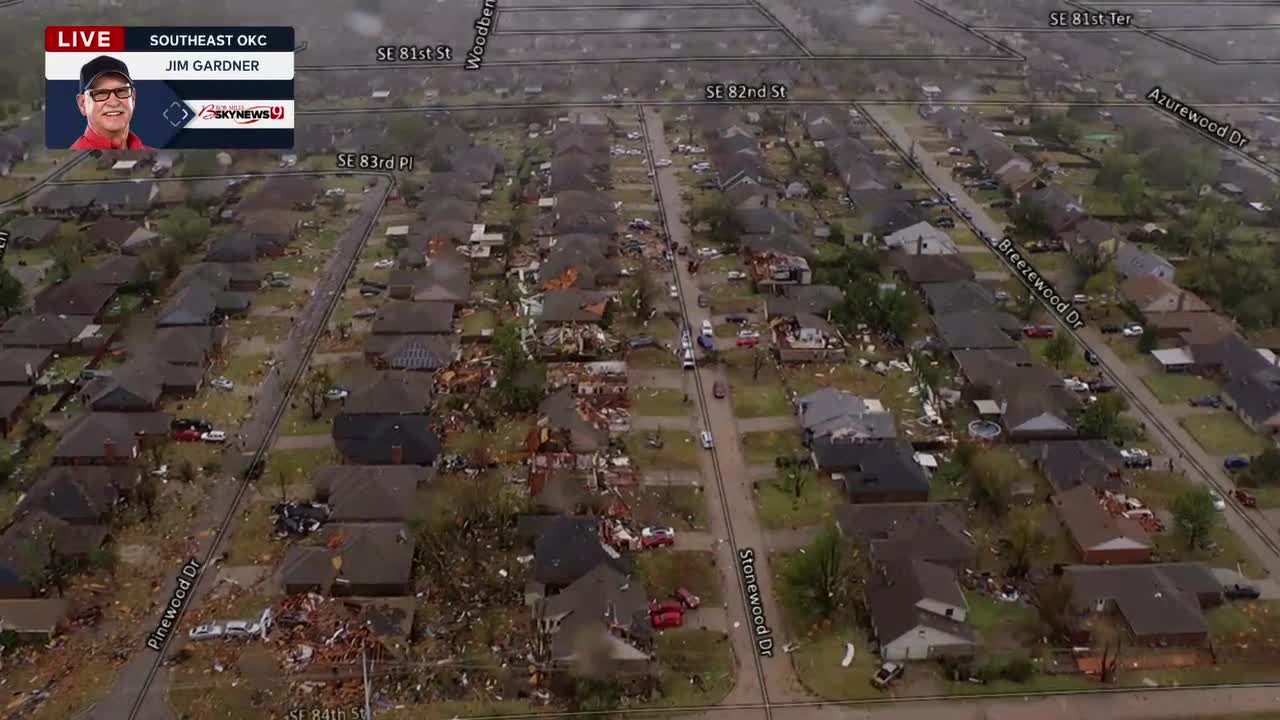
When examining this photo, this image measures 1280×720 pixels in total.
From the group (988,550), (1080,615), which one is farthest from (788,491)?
(1080,615)

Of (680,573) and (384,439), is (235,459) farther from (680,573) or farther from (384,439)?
(680,573)

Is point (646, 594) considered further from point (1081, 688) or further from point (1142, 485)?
point (1142, 485)

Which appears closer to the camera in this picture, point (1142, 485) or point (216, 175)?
point (1142, 485)

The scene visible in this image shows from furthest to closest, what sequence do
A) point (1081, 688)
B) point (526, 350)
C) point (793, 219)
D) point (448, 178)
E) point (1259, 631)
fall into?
point (448, 178) → point (793, 219) → point (526, 350) → point (1259, 631) → point (1081, 688)

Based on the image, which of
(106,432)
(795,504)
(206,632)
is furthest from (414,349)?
(795,504)

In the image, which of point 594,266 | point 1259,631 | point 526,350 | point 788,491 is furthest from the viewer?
point 594,266

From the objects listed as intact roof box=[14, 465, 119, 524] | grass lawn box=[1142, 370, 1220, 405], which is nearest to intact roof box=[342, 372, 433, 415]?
intact roof box=[14, 465, 119, 524]
